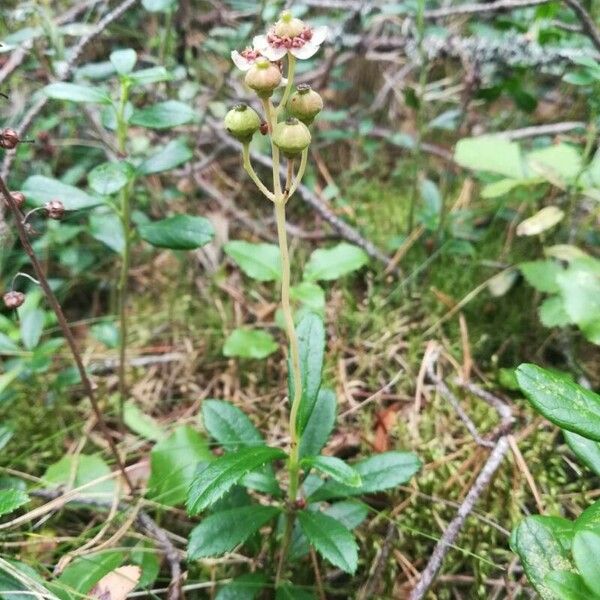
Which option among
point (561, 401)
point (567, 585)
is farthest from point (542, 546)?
point (561, 401)

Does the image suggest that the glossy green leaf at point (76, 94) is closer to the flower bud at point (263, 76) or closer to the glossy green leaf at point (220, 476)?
the flower bud at point (263, 76)

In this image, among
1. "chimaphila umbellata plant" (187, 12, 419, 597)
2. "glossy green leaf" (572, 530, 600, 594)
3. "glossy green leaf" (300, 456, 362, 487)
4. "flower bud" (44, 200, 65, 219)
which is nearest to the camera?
"glossy green leaf" (572, 530, 600, 594)

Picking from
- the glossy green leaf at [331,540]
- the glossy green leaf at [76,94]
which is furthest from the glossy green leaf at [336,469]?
the glossy green leaf at [76,94]

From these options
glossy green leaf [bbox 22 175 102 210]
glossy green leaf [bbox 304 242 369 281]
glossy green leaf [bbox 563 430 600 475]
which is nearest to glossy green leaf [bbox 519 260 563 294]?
glossy green leaf [bbox 304 242 369 281]

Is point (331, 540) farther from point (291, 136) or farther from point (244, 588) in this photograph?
point (291, 136)

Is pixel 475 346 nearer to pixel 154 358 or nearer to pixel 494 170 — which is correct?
pixel 494 170

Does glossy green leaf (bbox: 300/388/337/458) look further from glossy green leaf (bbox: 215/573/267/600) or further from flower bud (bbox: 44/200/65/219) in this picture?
flower bud (bbox: 44/200/65/219)

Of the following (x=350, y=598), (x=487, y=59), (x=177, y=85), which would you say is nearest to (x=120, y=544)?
(x=350, y=598)
